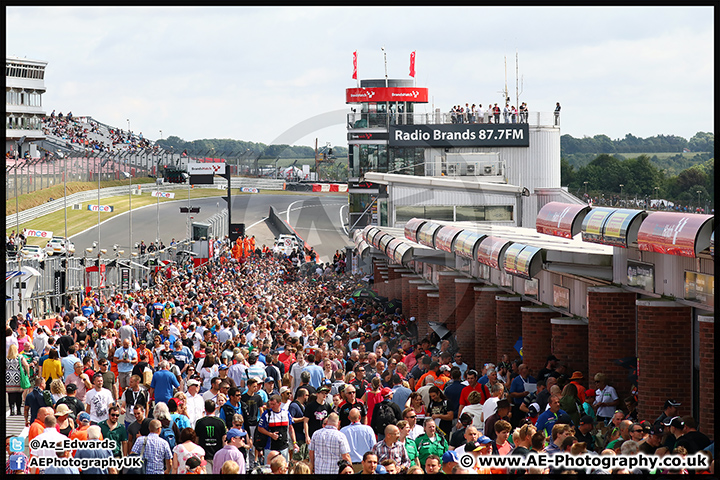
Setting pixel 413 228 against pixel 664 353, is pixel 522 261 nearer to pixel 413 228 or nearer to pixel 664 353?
pixel 664 353

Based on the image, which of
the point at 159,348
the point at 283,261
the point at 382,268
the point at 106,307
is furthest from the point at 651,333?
the point at 283,261

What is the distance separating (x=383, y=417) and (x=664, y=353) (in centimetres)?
435

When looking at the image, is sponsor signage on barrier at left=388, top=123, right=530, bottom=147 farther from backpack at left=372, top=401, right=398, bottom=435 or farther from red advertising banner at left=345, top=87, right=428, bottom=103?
backpack at left=372, top=401, right=398, bottom=435

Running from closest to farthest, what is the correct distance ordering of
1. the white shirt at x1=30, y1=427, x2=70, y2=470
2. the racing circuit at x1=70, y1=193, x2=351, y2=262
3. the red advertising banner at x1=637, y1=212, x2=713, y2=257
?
1. the white shirt at x1=30, y1=427, x2=70, y2=470
2. the red advertising banner at x1=637, y1=212, x2=713, y2=257
3. the racing circuit at x1=70, y1=193, x2=351, y2=262

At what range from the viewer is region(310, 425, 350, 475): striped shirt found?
10.4 meters

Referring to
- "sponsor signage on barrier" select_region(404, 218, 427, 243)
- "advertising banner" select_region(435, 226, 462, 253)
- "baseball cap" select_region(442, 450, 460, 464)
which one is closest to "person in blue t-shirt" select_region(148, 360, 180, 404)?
"baseball cap" select_region(442, 450, 460, 464)

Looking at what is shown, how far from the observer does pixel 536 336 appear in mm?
19266

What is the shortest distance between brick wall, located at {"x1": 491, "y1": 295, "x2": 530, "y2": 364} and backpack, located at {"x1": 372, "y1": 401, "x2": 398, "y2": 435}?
31.9 ft

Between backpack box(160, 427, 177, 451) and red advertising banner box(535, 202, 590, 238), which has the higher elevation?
red advertising banner box(535, 202, 590, 238)

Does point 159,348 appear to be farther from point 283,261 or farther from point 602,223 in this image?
point 283,261

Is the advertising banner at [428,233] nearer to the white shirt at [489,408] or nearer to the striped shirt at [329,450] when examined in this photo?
the white shirt at [489,408]

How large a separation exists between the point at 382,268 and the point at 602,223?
3067 cm

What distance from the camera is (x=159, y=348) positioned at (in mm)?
18125

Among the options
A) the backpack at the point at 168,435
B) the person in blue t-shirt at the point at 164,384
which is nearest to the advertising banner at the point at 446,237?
the person in blue t-shirt at the point at 164,384
